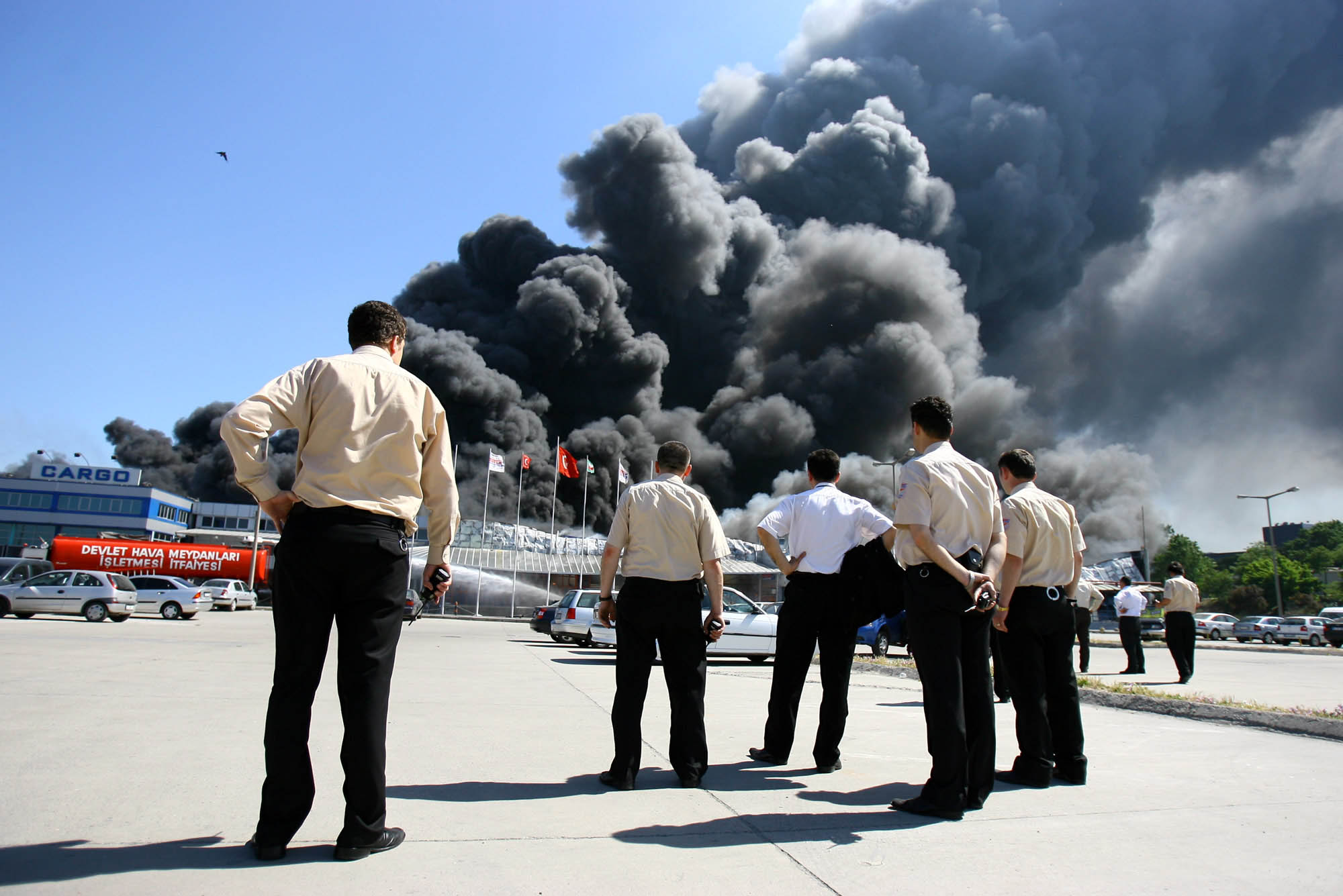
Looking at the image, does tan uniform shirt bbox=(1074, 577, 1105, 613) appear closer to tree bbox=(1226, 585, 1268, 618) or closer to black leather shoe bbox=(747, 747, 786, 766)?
black leather shoe bbox=(747, 747, 786, 766)

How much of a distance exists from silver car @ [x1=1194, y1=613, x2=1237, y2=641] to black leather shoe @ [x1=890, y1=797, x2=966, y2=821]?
134 ft

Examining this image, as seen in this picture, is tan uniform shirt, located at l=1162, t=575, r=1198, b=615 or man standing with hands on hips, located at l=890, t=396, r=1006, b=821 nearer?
man standing with hands on hips, located at l=890, t=396, r=1006, b=821

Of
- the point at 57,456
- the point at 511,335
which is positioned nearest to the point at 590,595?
the point at 511,335

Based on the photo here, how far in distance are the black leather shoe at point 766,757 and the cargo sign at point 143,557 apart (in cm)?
3663

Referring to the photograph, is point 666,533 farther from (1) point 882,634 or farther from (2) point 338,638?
(1) point 882,634

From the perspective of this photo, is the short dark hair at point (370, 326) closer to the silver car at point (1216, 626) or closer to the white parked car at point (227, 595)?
the white parked car at point (227, 595)

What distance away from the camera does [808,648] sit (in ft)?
13.7

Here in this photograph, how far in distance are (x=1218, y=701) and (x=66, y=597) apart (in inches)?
942

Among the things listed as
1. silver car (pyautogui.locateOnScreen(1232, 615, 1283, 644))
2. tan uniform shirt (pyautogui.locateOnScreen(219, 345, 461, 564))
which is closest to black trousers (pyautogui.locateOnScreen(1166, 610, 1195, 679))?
tan uniform shirt (pyautogui.locateOnScreen(219, 345, 461, 564))

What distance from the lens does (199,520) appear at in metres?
74.5

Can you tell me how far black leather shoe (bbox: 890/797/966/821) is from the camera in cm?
309

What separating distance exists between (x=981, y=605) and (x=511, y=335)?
59744 millimetres

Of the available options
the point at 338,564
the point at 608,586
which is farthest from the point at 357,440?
the point at 608,586

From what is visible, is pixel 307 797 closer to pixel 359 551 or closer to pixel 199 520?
pixel 359 551
